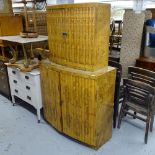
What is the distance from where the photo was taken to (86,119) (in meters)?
2.15

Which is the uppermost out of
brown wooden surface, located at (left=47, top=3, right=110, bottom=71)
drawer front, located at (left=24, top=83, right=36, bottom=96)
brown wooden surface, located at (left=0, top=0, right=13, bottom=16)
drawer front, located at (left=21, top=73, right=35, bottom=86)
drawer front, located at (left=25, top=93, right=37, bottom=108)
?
brown wooden surface, located at (left=0, top=0, right=13, bottom=16)

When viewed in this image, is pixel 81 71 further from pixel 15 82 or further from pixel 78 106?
pixel 15 82

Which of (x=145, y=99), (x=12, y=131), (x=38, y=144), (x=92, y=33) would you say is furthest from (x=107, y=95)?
(x=12, y=131)

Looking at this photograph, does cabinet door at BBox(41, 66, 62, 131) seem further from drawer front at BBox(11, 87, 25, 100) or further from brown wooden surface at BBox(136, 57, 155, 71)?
brown wooden surface at BBox(136, 57, 155, 71)

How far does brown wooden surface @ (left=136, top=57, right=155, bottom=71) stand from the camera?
10.9 ft

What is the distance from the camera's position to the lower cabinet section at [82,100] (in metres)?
2.02

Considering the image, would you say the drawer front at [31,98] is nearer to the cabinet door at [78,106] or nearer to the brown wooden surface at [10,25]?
the cabinet door at [78,106]

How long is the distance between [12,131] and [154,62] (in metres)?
2.53

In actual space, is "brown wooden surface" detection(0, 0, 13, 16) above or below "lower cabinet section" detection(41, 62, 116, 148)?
above

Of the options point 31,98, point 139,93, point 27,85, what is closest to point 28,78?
point 27,85

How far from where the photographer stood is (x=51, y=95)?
2453 millimetres

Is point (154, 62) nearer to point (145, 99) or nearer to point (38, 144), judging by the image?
point (145, 99)

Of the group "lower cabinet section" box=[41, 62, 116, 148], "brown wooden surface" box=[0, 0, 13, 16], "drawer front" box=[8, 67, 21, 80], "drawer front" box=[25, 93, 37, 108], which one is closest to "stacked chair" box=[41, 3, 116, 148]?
"lower cabinet section" box=[41, 62, 116, 148]

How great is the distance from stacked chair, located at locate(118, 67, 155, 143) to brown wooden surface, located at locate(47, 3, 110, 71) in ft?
1.59
